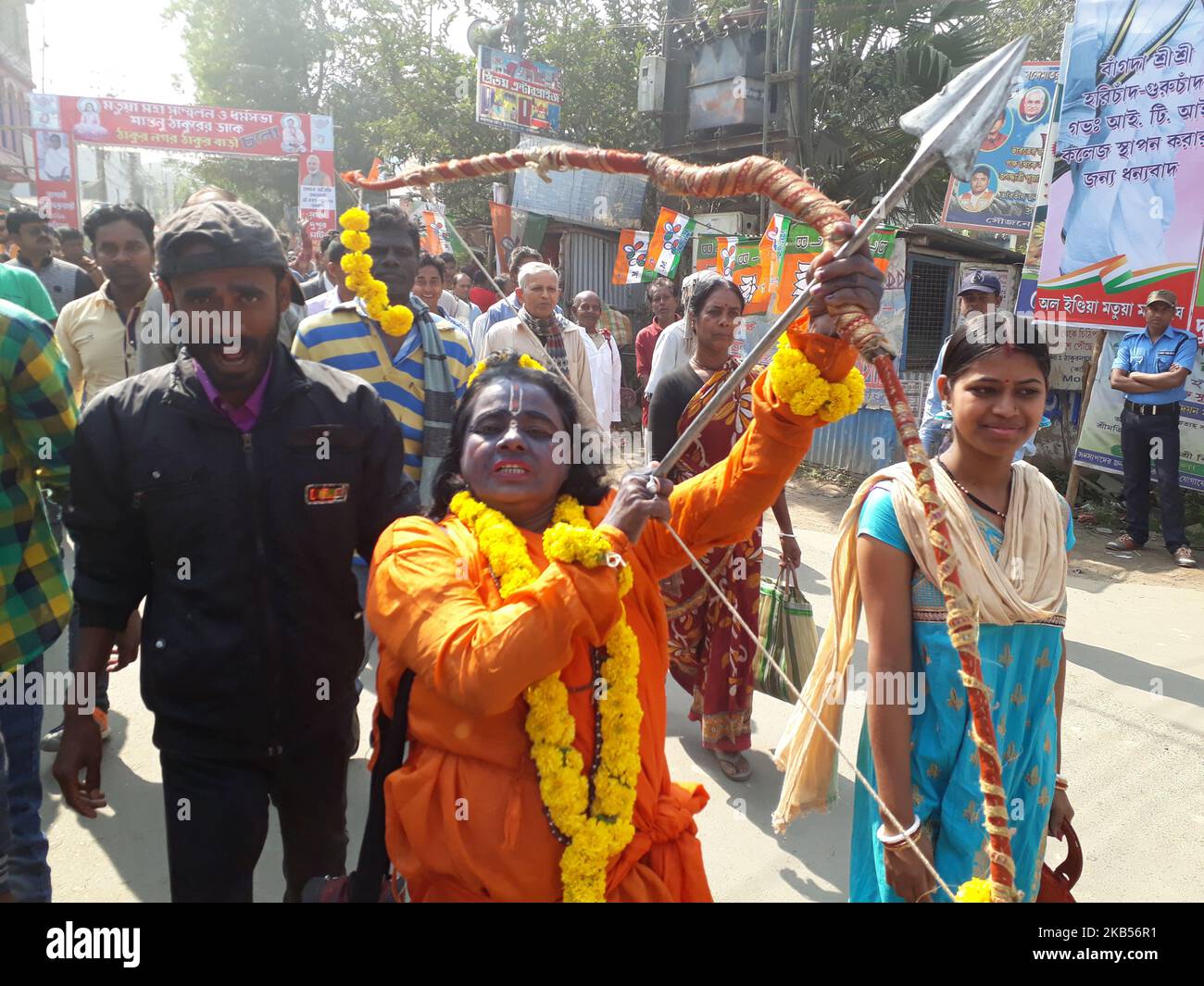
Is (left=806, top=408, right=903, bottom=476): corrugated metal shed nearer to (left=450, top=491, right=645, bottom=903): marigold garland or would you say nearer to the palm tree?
the palm tree

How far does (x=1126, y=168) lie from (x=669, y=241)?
20.9ft

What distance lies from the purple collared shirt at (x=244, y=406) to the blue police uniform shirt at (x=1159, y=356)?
24.0 ft

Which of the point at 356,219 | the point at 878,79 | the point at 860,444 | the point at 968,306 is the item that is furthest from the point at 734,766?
the point at 878,79

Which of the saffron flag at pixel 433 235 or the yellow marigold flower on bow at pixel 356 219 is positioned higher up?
the saffron flag at pixel 433 235

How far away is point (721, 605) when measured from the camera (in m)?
3.77

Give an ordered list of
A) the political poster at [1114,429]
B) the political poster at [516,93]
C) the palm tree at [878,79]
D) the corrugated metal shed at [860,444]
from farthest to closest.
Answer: the political poster at [516,93] → the palm tree at [878,79] → the corrugated metal shed at [860,444] → the political poster at [1114,429]

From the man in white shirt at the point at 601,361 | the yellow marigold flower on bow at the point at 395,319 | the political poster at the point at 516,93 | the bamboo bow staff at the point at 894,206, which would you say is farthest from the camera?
the political poster at the point at 516,93

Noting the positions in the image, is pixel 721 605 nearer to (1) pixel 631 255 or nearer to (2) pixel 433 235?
(2) pixel 433 235

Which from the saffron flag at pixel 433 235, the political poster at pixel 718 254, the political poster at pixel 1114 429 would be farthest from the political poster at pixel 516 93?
the political poster at pixel 1114 429

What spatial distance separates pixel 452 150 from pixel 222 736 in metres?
20.4

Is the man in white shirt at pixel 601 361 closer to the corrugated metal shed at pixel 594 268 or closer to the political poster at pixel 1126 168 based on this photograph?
the political poster at pixel 1126 168

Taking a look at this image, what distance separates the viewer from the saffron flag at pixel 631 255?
14117 millimetres
